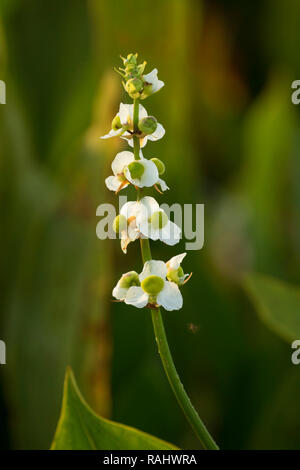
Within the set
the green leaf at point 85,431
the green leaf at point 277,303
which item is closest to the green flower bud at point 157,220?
the green leaf at point 85,431

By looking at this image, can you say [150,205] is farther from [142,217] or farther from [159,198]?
[159,198]

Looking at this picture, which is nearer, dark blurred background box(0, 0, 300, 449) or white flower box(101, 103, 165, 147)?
white flower box(101, 103, 165, 147)

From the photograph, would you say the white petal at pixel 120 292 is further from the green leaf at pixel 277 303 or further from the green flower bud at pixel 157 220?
the green leaf at pixel 277 303

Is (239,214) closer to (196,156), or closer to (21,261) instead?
(196,156)

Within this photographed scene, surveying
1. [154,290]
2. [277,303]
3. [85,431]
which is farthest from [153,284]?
[277,303]

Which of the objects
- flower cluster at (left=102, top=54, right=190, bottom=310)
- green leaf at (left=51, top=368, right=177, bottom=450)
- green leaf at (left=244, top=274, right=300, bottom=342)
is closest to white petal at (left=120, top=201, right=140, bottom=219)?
flower cluster at (left=102, top=54, right=190, bottom=310)

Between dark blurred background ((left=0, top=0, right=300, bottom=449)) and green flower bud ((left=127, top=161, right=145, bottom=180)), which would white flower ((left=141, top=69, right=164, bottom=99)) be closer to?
green flower bud ((left=127, top=161, right=145, bottom=180))

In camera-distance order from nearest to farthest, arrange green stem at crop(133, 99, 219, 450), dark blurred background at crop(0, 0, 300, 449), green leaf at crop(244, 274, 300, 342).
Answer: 1. green stem at crop(133, 99, 219, 450)
2. green leaf at crop(244, 274, 300, 342)
3. dark blurred background at crop(0, 0, 300, 449)
